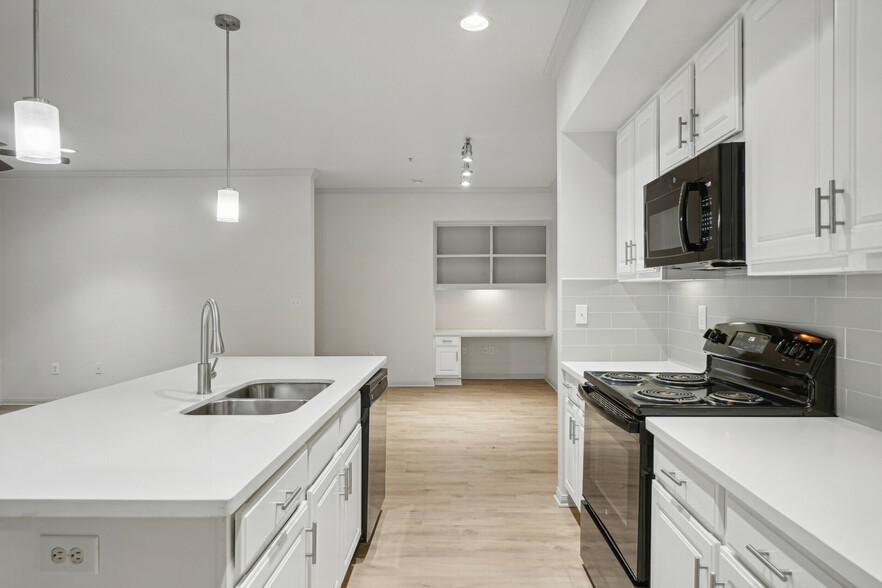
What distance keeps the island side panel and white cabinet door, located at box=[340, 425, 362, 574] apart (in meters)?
1.07

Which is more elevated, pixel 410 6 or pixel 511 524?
pixel 410 6

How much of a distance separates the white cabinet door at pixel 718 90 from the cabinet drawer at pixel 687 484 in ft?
3.63

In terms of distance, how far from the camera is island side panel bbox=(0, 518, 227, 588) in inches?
42.2

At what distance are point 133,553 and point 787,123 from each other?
1948mm

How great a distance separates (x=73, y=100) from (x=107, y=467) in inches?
142

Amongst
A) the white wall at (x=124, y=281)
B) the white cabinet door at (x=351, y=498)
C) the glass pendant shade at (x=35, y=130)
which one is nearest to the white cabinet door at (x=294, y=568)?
the white cabinet door at (x=351, y=498)

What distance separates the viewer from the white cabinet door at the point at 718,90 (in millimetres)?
1786

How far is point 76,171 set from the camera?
5.93 m

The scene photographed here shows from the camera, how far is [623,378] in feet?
7.58

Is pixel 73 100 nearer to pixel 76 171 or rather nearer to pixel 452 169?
pixel 76 171

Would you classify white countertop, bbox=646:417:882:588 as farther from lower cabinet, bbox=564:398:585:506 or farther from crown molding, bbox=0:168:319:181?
crown molding, bbox=0:168:319:181

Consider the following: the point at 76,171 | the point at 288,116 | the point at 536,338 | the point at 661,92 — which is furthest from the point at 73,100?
the point at 536,338

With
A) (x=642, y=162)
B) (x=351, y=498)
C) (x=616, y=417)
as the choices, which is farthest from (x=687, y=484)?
(x=642, y=162)

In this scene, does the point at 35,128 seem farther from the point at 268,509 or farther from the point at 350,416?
the point at 350,416
